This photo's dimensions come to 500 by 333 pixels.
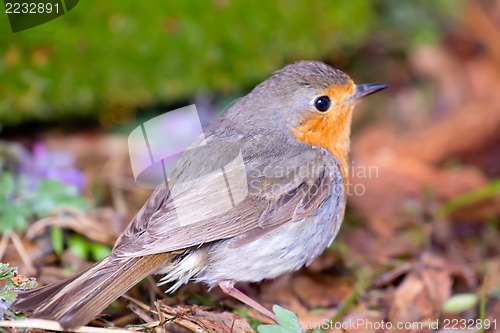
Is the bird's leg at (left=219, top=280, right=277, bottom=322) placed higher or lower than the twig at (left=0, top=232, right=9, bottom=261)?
lower

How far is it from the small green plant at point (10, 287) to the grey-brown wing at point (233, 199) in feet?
1.52

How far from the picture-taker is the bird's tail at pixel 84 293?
9.78ft

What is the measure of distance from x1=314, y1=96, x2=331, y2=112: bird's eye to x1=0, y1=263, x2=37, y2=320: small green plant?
1.86 metres

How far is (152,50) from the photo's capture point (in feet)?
17.4

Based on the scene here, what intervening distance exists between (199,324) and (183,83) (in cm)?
258

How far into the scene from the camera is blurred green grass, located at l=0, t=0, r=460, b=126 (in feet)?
16.5

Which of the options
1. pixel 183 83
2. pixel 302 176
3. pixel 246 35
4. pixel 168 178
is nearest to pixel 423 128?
pixel 246 35

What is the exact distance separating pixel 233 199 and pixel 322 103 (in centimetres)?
84

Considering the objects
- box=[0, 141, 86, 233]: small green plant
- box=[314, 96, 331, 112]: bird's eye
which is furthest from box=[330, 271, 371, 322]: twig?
box=[0, 141, 86, 233]: small green plant

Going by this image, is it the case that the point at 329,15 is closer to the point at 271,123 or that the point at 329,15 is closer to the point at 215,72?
the point at 215,72

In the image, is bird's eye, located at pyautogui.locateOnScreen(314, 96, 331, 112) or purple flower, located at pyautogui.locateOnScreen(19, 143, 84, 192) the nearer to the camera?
bird's eye, located at pyautogui.locateOnScreen(314, 96, 331, 112)

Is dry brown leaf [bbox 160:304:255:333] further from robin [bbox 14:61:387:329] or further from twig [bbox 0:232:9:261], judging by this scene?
twig [bbox 0:232:9:261]

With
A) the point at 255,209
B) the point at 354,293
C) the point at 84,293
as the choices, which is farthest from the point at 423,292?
the point at 84,293

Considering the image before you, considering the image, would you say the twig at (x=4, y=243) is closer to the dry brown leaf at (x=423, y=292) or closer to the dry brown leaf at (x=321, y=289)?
the dry brown leaf at (x=321, y=289)
